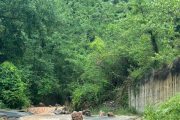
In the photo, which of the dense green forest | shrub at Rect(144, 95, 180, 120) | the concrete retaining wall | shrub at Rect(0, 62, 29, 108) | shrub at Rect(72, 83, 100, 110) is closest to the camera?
shrub at Rect(144, 95, 180, 120)

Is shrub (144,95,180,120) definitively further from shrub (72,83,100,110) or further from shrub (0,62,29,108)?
shrub (0,62,29,108)

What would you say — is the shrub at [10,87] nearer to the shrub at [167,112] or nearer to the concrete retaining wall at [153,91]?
the concrete retaining wall at [153,91]

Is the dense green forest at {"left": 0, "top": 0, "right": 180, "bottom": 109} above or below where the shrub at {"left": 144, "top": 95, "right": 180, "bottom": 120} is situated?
above

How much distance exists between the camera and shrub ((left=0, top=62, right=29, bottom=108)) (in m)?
19.3

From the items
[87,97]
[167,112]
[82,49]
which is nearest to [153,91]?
[87,97]

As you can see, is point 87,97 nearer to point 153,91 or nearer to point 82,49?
point 153,91

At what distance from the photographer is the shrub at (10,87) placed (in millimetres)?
19312

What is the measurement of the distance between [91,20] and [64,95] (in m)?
10.3

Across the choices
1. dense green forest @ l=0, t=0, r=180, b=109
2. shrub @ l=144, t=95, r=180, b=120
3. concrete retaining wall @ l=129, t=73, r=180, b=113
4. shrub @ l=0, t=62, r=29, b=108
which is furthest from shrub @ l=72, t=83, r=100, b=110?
shrub @ l=144, t=95, r=180, b=120

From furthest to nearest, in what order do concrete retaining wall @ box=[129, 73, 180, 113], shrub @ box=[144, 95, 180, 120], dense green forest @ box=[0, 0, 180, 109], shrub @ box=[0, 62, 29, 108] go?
shrub @ box=[0, 62, 29, 108] → dense green forest @ box=[0, 0, 180, 109] → concrete retaining wall @ box=[129, 73, 180, 113] → shrub @ box=[144, 95, 180, 120]

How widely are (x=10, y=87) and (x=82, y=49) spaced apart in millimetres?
9895

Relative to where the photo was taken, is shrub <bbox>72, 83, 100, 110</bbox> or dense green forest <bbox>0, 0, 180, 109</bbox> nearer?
dense green forest <bbox>0, 0, 180, 109</bbox>

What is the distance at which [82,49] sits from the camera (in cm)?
2777

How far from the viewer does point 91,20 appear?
108 feet
